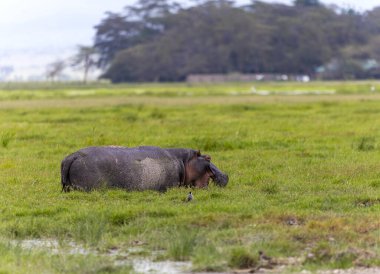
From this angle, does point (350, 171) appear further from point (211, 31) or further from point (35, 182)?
point (211, 31)

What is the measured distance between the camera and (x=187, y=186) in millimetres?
12883

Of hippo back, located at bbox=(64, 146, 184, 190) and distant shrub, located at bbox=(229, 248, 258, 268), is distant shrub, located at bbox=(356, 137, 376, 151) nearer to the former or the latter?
hippo back, located at bbox=(64, 146, 184, 190)

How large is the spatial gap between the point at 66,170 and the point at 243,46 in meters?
86.8

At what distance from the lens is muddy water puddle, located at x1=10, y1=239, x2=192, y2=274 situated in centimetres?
830

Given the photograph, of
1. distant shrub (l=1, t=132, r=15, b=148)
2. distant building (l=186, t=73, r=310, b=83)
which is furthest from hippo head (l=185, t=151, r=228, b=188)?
distant building (l=186, t=73, r=310, b=83)

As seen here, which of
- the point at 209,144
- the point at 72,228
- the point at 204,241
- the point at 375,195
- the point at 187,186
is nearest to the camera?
the point at 204,241

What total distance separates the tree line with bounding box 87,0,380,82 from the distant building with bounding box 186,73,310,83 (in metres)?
0.68

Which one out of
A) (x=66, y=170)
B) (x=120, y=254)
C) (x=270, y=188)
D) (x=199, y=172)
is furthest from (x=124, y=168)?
(x=120, y=254)

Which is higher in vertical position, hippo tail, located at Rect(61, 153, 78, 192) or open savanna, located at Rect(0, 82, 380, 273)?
hippo tail, located at Rect(61, 153, 78, 192)

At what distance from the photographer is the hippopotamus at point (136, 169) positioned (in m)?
12.2

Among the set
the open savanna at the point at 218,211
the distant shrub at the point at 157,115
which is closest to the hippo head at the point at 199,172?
the open savanna at the point at 218,211

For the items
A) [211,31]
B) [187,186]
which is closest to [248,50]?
[211,31]

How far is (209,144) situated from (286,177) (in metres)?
5.01

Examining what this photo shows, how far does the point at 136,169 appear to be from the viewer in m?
12.4
